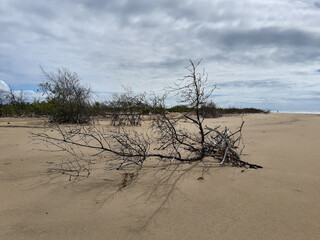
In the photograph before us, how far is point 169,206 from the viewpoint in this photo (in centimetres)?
185

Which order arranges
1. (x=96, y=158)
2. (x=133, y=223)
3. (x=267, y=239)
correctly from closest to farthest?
(x=267, y=239) < (x=133, y=223) < (x=96, y=158)

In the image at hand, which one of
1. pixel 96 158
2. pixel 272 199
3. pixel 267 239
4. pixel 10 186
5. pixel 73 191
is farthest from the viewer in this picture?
pixel 96 158

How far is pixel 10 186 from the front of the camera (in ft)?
7.76

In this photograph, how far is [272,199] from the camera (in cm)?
193

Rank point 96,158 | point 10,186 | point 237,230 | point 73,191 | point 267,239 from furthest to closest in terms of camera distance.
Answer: point 96,158
point 10,186
point 73,191
point 237,230
point 267,239

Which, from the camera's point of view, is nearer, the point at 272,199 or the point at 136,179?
the point at 272,199

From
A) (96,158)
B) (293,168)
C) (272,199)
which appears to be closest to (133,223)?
(272,199)

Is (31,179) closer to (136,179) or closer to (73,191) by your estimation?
(73,191)

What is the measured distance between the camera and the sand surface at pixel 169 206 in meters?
1.52

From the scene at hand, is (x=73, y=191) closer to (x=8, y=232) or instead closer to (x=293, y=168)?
(x=8, y=232)

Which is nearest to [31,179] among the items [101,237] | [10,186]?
[10,186]

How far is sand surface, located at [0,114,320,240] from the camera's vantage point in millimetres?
1519

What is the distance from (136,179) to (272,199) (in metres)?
1.27

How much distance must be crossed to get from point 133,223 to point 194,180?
0.93 m
